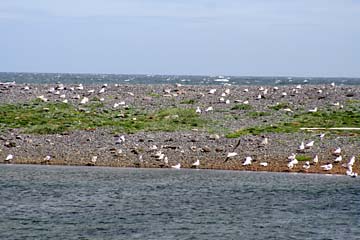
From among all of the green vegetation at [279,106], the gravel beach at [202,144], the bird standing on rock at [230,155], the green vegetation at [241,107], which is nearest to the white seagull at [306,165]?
the gravel beach at [202,144]

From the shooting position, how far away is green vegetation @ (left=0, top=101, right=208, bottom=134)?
162ft

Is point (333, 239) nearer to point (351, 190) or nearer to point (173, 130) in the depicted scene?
point (351, 190)

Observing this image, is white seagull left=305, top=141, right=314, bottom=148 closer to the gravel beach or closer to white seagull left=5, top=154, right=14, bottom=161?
the gravel beach

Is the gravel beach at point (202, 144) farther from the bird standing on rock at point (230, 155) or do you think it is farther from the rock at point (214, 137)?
the bird standing on rock at point (230, 155)

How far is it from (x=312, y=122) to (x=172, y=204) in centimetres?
2256

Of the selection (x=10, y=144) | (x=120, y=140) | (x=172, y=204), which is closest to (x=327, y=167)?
(x=172, y=204)

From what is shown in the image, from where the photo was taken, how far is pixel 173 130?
4878 cm

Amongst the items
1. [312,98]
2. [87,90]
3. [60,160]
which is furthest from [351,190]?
[87,90]

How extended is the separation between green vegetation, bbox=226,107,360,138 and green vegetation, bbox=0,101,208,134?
3.89 metres

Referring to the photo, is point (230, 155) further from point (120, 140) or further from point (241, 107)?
point (241, 107)

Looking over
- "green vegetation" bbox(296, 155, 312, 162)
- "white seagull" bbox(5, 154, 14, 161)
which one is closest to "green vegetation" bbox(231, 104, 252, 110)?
"green vegetation" bbox(296, 155, 312, 162)

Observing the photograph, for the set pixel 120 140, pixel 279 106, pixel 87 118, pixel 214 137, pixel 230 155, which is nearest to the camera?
pixel 230 155

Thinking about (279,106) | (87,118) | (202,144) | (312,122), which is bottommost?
(202,144)

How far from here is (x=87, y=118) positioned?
52.7m
